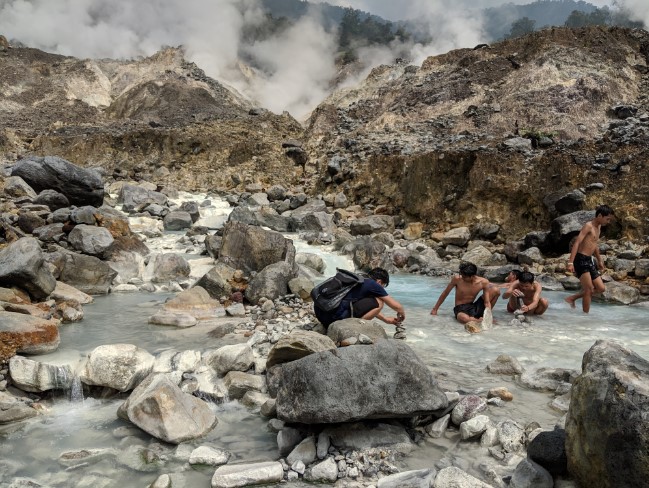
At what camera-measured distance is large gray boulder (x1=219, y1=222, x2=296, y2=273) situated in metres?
10.6

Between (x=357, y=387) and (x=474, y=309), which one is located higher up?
(x=474, y=309)

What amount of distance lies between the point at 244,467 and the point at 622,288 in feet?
30.5

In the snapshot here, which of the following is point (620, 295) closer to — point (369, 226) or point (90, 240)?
point (369, 226)

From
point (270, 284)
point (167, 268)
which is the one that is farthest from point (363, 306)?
point (167, 268)

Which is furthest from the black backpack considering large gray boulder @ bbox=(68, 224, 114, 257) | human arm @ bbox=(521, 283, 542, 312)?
large gray boulder @ bbox=(68, 224, 114, 257)

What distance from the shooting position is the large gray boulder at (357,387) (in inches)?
154

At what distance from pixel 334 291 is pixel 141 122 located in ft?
102

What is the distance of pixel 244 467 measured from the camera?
3.69 meters

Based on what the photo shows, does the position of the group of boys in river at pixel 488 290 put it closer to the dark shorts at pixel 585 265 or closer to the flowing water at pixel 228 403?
the dark shorts at pixel 585 265

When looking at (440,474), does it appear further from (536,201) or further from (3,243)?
(536,201)

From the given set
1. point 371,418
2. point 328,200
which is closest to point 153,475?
point 371,418

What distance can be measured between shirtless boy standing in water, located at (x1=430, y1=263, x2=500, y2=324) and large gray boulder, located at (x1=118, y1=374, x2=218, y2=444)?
486 cm

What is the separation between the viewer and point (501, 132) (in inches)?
920

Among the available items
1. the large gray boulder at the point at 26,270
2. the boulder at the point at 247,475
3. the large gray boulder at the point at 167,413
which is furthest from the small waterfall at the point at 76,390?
the large gray boulder at the point at 26,270
